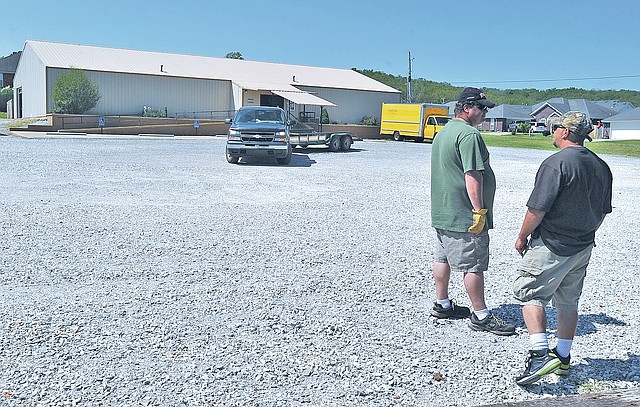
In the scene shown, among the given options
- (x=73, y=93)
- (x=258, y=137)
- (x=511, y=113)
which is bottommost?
(x=258, y=137)

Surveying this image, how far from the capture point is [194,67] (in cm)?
4653

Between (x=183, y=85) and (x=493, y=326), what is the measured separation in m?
40.5

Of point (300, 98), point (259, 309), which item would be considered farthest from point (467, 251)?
point (300, 98)

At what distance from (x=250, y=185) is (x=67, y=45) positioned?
118 ft

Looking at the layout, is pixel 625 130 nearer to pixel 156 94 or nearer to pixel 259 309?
pixel 156 94

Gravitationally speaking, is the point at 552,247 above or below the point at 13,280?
above

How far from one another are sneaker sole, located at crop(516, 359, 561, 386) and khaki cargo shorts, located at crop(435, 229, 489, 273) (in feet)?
3.35

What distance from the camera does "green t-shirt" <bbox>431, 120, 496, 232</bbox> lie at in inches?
189

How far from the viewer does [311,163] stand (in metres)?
20.5

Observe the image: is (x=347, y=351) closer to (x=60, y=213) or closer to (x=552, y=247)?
→ (x=552, y=247)

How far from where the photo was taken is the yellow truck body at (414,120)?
→ 39.1 m

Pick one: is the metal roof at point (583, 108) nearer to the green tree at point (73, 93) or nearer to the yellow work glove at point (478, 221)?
the green tree at point (73, 93)

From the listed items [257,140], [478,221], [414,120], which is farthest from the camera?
[414,120]

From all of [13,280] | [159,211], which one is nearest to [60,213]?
[159,211]
